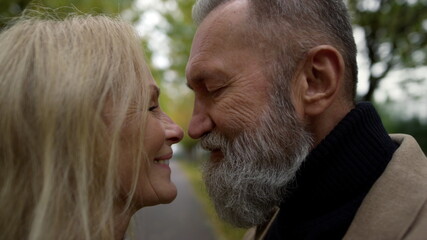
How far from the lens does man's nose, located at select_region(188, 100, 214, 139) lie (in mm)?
2635

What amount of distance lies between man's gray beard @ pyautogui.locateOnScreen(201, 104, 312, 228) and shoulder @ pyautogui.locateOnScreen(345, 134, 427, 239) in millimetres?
441

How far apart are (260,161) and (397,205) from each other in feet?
2.49

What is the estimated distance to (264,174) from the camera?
99.3 inches

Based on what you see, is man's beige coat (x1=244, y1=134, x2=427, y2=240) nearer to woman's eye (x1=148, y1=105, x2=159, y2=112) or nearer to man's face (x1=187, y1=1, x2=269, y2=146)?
man's face (x1=187, y1=1, x2=269, y2=146)

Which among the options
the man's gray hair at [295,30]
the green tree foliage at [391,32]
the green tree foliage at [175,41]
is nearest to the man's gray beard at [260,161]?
the man's gray hair at [295,30]

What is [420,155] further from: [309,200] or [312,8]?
[312,8]

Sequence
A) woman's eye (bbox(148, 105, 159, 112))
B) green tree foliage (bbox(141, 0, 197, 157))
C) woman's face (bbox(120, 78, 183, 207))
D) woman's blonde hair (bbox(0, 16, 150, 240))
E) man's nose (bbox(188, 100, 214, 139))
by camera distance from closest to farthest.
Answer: woman's blonde hair (bbox(0, 16, 150, 240)) → woman's face (bbox(120, 78, 183, 207)) → woman's eye (bbox(148, 105, 159, 112)) → man's nose (bbox(188, 100, 214, 139)) → green tree foliage (bbox(141, 0, 197, 157))

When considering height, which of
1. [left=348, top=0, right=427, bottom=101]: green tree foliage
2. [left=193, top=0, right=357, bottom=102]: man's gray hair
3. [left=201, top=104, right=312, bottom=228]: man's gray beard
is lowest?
[left=348, top=0, right=427, bottom=101]: green tree foliage

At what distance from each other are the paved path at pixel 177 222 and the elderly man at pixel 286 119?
7076mm

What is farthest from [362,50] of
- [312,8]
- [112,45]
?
[112,45]

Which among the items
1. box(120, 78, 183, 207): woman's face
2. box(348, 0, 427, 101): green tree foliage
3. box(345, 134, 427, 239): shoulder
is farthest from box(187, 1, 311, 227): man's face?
box(348, 0, 427, 101): green tree foliage

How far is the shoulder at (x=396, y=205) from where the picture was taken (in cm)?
196

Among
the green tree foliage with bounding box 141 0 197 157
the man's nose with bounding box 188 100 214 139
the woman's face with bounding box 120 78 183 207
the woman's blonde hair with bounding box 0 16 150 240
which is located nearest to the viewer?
the woman's blonde hair with bounding box 0 16 150 240

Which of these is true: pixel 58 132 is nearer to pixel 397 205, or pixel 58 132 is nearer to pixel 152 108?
pixel 152 108
